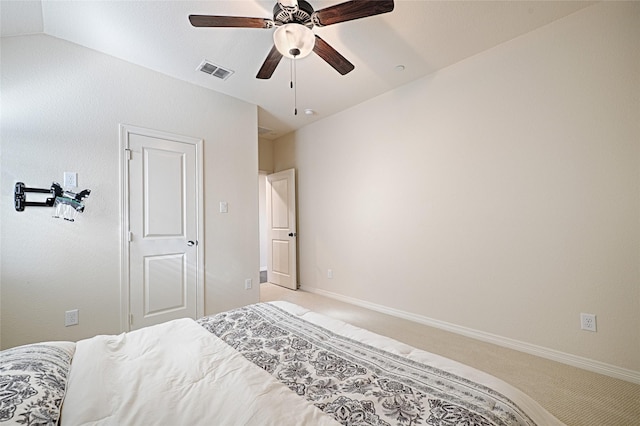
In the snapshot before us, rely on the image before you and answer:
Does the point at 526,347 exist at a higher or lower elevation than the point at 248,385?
lower

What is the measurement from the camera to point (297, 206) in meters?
4.88

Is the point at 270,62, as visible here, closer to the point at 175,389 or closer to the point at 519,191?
the point at 175,389

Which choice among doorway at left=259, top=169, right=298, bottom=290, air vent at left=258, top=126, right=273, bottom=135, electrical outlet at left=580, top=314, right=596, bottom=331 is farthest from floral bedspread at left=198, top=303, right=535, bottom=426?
air vent at left=258, top=126, right=273, bottom=135

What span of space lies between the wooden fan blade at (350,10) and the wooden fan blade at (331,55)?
0.16 m

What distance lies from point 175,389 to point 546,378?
2.50 meters

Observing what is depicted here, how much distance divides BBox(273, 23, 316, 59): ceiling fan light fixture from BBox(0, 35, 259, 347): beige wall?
1.84m

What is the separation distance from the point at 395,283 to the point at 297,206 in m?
2.15

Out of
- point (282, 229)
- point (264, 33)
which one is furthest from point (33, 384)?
point (282, 229)

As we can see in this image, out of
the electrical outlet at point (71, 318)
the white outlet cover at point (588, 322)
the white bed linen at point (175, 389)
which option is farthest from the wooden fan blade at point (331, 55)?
the electrical outlet at point (71, 318)

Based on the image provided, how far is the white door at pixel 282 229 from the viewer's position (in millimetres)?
4820

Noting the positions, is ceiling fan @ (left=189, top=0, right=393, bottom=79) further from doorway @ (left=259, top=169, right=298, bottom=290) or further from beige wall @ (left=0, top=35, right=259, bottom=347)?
doorway @ (left=259, top=169, right=298, bottom=290)

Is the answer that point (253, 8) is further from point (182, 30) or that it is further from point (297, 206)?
point (297, 206)

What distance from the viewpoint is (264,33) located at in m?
2.35

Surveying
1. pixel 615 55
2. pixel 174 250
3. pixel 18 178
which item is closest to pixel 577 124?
pixel 615 55
